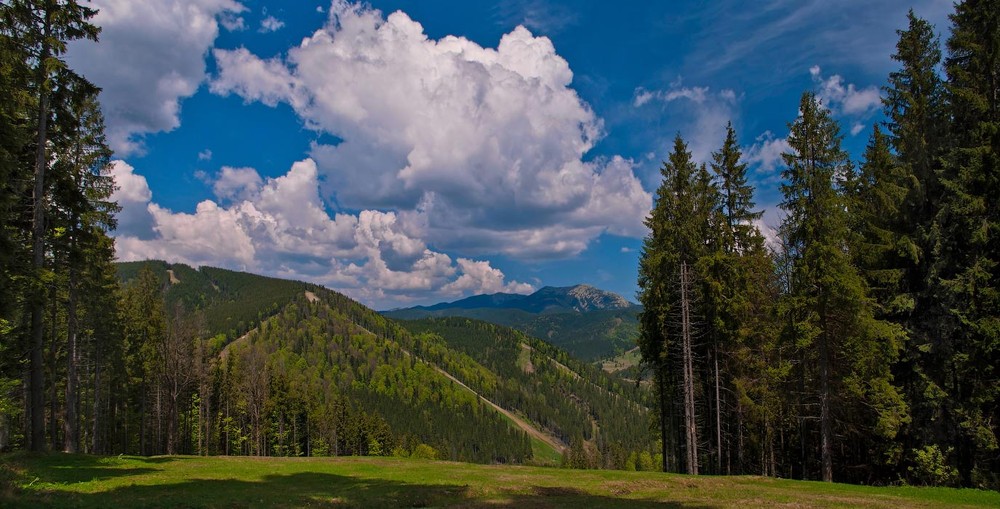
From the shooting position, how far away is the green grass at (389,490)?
14.7 m

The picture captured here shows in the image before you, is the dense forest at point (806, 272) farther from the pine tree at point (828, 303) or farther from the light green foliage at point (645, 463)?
the light green foliage at point (645, 463)

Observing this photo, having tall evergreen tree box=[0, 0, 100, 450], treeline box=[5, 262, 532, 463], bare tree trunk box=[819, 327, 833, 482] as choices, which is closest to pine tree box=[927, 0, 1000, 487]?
bare tree trunk box=[819, 327, 833, 482]

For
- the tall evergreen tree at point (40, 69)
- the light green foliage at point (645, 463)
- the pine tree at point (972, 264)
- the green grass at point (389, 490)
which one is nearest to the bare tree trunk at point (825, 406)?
the green grass at point (389, 490)

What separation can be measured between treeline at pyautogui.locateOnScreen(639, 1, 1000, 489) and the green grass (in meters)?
5.87

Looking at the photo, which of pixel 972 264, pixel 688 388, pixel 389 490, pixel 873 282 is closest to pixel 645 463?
pixel 688 388

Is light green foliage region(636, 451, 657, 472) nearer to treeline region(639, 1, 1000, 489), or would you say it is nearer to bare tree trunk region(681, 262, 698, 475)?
treeline region(639, 1, 1000, 489)

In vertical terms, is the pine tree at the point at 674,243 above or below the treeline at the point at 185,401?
above

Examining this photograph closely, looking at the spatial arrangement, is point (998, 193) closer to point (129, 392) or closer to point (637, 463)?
point (129, 392)

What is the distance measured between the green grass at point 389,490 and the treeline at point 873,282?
5.87 metres

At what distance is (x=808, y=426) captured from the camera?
101 feet

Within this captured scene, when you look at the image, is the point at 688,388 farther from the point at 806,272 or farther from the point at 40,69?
the point at 40,69

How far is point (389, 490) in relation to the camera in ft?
63.8

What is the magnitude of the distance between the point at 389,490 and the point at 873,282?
26.7m

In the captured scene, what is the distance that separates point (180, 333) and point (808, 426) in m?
53.5
